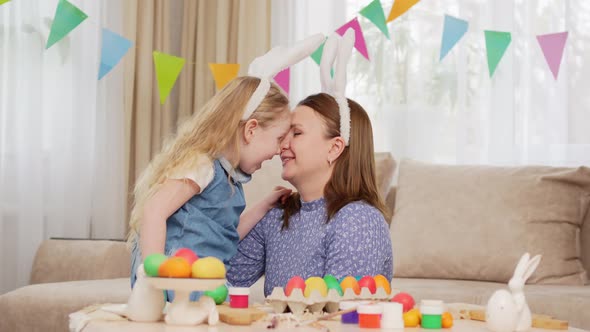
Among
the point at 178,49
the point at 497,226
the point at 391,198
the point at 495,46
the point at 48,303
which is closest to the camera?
the point at 48,303

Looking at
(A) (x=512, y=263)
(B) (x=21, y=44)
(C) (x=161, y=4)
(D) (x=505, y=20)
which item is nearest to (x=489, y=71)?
(D) (x=505, y=20)

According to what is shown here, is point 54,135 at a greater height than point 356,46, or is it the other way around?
point 356,46

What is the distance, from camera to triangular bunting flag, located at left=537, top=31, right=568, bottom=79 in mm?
3347

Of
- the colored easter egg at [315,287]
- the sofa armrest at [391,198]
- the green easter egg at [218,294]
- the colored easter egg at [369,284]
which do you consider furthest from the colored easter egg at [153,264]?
the sofa armrest at [391,198]

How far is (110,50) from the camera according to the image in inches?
141

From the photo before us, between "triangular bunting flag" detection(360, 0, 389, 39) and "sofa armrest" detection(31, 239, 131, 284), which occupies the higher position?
"triangular bunting flag" detection(360, 0, 389, 39)

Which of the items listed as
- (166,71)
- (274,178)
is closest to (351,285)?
(274,178)

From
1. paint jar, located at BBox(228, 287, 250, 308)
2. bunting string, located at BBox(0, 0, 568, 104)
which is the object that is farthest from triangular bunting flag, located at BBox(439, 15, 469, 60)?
paint jar, located at BBox(228, 287, 250, 308)

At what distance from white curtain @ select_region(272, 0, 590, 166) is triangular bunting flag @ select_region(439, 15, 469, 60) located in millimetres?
43

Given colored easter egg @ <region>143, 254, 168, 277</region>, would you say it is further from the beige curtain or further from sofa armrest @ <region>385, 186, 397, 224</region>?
the beige curtain

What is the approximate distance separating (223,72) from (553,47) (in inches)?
56.1

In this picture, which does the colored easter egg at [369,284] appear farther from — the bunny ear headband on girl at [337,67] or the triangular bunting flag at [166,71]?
the triangular bunting flag at [166,71]

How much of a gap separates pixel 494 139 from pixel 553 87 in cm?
31

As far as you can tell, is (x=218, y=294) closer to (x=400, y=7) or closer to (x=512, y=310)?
(x=512, y=310)
